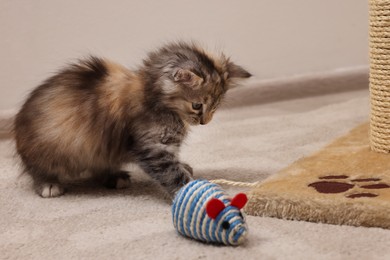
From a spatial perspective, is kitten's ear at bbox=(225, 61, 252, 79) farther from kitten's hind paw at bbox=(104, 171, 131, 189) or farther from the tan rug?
kitten's hind paw at bbox=(104, 171, 131, 189)

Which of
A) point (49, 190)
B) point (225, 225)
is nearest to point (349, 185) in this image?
point (225, 225)

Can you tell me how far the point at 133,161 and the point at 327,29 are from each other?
6.61ft

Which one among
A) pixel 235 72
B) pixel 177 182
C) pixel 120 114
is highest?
pixel 235 72

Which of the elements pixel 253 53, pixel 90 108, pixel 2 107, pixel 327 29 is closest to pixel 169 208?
pixel 90 108

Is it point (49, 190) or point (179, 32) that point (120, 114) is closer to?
point (49, 190)

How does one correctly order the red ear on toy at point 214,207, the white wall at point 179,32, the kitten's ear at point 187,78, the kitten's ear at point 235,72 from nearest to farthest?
the red ear on toy at point 214,207 → the kitten's ear at point 187,78 → the kitten's ear at point 235,72 → the white wall at point 179,32

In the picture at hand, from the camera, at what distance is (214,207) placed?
1.26 metres

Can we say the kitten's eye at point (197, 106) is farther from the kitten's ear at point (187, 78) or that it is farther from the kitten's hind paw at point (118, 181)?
the kitten's hind paw at point (118, 181)

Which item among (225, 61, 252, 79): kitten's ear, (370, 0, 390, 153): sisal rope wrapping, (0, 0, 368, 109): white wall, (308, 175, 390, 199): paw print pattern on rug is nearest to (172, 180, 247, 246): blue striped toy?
(308, 175, 390, 199): paw print pattern on rug

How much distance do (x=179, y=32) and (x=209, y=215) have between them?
1.80 metres

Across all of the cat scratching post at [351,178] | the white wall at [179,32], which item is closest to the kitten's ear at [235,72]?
the cat scratching post at [351,178]

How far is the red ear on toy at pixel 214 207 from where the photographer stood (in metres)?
1.26

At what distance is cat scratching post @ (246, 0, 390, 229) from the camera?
54.6 inches

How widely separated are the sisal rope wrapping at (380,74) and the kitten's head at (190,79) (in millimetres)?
461
